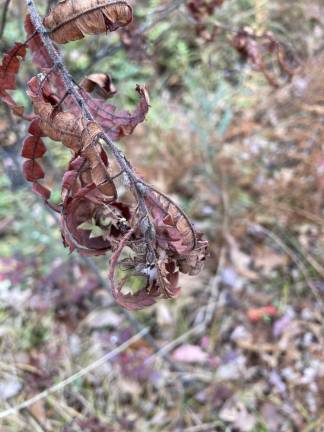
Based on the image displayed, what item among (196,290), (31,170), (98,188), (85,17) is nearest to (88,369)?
(196,290)

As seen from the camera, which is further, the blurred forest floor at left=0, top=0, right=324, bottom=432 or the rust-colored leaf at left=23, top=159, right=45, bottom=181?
the blurred forest floor at left=0, top=0, right=324, bottom=432

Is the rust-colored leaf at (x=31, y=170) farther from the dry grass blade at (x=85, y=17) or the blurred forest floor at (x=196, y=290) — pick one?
the blurred forest floor at (x=196, y=290)

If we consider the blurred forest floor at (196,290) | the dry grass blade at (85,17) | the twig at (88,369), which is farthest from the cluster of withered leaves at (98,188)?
the twig at (88,369)

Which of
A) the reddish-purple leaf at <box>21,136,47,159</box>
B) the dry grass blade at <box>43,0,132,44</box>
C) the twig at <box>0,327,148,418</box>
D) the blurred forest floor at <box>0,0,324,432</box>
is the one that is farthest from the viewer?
the blurred forest floor at <box>0,0,324,432</box>

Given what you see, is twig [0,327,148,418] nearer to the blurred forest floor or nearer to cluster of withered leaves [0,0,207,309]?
the blurred forest floor

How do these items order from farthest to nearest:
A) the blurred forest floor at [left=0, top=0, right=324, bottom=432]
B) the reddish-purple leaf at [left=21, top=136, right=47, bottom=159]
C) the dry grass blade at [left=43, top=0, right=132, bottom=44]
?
the blurred forest floor at [left=0, top=0, right=324, bottom=432] < the reddish-purple leaf at [left=21, top=136, right=47, bottom=159] < the dry grass blade at [left=43, top=0, right=132, bottom=44]

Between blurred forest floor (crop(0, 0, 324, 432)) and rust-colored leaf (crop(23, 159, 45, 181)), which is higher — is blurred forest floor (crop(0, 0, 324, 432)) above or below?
below

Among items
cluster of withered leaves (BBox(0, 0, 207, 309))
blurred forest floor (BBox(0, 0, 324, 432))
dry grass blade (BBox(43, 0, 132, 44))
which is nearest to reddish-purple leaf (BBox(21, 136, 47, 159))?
cluster of withered leaves (BBox(0, 0, 207, 309))

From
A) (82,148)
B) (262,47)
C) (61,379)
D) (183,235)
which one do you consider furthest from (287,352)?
(82,148)

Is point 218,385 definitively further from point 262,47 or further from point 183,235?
point 183,235
